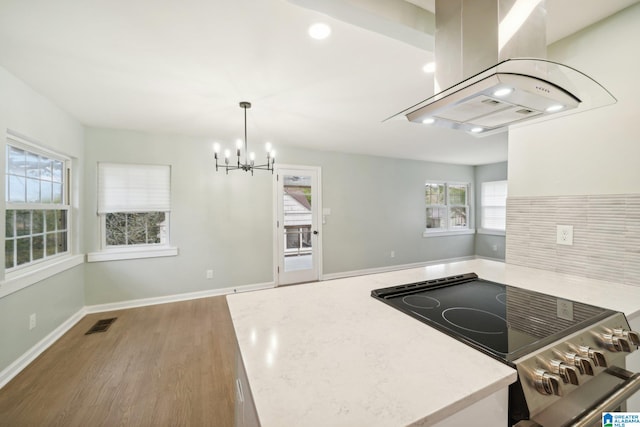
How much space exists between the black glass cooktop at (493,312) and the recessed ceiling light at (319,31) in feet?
4.93

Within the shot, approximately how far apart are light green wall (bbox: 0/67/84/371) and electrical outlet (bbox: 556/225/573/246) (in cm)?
385

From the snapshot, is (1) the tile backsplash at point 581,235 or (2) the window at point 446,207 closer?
(1) the tile backsplash at point 581,235

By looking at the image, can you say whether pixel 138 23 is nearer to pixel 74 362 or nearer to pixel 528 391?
pixel 528 391

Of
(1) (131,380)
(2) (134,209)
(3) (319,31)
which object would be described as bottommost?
(1) (131,380)

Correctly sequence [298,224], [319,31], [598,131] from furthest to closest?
[298,224], [319,31], [598,131]

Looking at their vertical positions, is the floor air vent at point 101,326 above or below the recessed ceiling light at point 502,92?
below

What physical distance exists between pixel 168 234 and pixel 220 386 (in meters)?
2.39

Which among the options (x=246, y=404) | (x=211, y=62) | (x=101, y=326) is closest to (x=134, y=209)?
(x=101, y=326)

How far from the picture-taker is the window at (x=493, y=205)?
19.3 feet

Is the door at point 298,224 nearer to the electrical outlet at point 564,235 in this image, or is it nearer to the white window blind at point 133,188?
the white window blind at point 133,188

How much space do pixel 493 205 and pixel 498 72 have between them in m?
6.42

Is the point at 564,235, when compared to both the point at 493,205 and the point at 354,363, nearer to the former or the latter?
the point at 354,363

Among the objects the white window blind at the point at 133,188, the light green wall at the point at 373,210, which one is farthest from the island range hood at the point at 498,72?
the white window blind at the point at 133,188

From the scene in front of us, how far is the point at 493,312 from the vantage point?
39.1 inches
